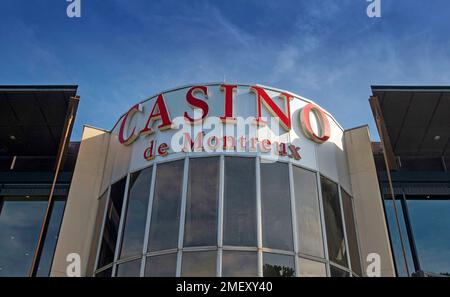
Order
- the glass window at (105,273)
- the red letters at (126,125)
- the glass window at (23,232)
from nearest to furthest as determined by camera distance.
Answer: the glass window at (105,273)
the red letters at (126,125)
the glass window at (23,232)

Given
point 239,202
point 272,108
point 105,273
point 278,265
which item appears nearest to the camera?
point 278,265

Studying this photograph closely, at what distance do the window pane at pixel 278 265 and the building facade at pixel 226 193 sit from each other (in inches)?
0.9

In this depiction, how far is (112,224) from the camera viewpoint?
12.2 metres

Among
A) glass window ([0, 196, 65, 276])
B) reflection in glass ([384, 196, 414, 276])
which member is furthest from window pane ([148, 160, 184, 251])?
reflection in glass ([384, 196, 414, 276])

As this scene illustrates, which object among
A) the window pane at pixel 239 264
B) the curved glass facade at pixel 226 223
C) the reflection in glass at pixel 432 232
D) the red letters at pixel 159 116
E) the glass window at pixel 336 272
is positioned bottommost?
the window pane at pixel 239 264

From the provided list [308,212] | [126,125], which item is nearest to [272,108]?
[308,212]

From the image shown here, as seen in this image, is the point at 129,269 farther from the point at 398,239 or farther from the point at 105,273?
the point at 398,239

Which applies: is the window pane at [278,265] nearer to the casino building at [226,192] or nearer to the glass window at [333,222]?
the casino building at [226,192]

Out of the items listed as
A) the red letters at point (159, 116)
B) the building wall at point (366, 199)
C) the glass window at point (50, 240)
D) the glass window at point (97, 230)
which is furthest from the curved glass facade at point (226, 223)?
the glass window at point (50, 240)

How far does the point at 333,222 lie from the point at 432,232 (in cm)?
598

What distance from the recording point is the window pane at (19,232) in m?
15.4

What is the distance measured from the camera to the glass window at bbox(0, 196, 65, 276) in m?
15.2

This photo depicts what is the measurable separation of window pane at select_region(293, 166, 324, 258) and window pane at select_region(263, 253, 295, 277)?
508 millimetres

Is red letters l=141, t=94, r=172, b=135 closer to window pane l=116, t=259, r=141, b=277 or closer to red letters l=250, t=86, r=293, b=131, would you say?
red letters l=250, t=86, r=293, b=131
